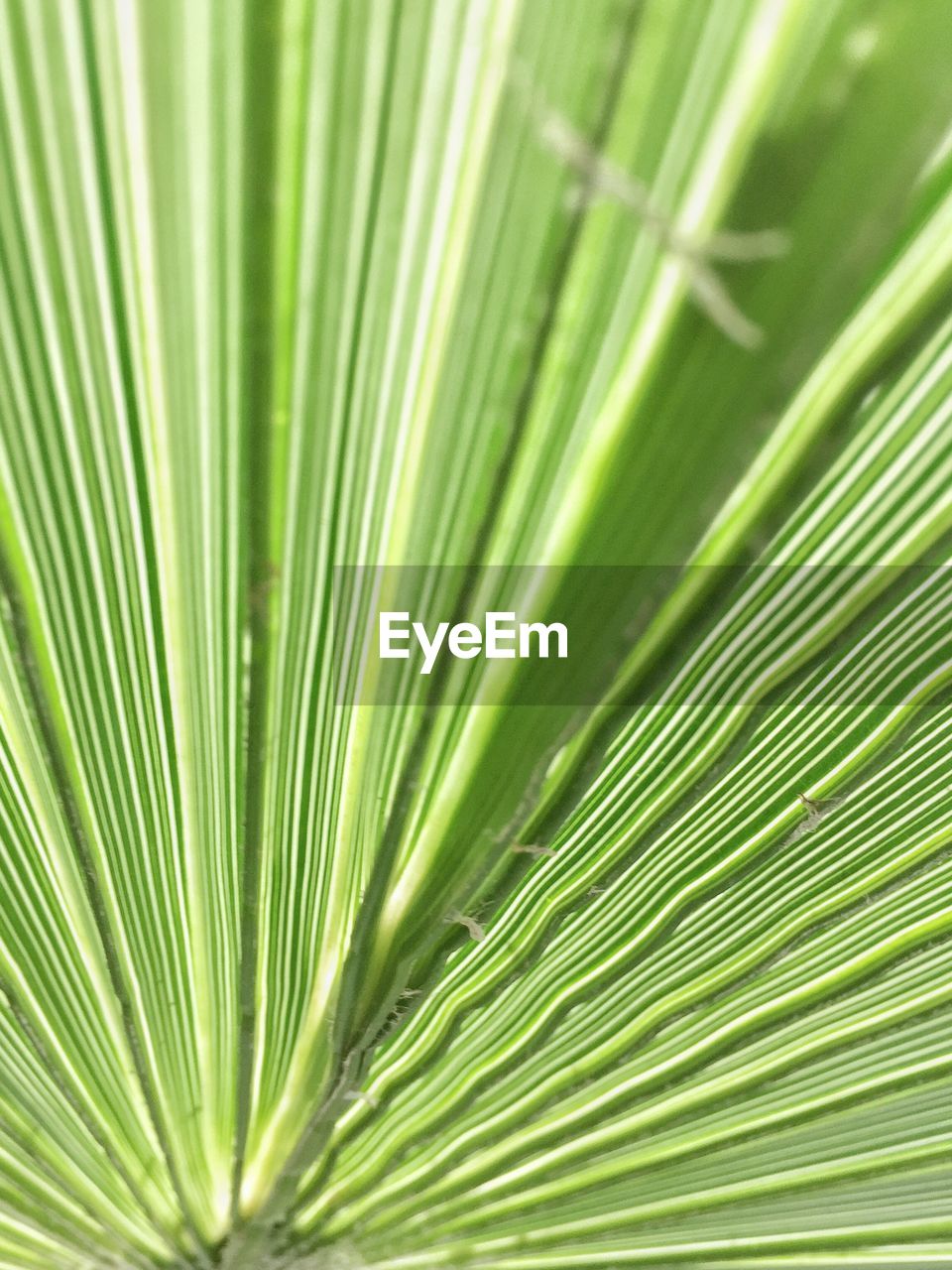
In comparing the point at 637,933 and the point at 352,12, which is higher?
the point at 352,12

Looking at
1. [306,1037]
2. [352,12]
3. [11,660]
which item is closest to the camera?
[352,12]

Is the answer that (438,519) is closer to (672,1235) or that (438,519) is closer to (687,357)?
(687,357)

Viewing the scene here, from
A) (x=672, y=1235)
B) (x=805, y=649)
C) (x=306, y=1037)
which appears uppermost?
(x=805, y=649)

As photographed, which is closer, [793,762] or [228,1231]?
[793,762]

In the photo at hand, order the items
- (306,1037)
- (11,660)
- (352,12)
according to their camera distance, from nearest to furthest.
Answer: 1. (352,12)
2. (11,660)
3. (306,1037)

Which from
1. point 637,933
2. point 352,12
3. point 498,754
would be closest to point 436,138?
point 352,12

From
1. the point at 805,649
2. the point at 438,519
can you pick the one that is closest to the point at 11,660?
the point at 438,519

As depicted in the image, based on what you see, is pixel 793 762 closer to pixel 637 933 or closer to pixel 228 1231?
pixel 637 933
